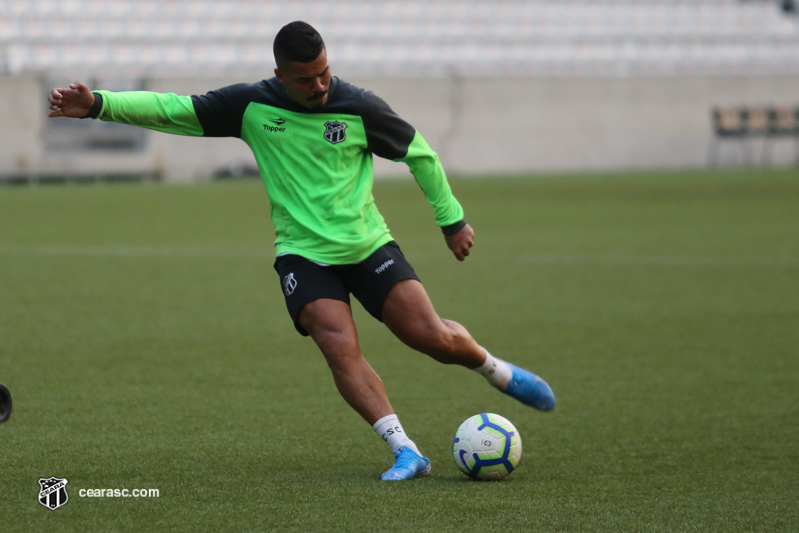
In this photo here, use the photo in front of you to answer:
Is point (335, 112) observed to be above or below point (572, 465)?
above

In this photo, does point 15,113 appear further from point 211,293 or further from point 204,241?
point 211,293

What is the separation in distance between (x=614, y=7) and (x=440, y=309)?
27527mm

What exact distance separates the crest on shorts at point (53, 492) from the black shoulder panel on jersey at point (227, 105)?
147cm

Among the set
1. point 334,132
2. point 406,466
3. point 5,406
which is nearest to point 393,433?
point 406,466

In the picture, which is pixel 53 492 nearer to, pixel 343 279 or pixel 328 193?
pixel 343 279

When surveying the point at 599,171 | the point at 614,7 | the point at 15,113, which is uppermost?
the point at 614,7

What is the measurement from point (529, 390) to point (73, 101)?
2267mm

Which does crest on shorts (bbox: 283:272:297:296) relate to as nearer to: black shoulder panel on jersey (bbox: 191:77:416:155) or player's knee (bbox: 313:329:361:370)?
player's knee (bbox: 313:329:361:370)

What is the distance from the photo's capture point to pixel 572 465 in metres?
4.33

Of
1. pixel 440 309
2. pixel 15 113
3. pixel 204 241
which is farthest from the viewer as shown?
pixel 15 113

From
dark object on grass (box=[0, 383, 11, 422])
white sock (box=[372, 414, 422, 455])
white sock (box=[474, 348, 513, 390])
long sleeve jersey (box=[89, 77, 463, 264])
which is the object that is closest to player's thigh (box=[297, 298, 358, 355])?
long sleeve jersey (box=[89, 77, 463, 264])

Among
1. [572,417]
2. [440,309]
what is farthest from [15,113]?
[572,417]

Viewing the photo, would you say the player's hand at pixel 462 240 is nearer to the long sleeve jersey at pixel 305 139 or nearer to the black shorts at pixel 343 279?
the black shorts at pixel 343 279

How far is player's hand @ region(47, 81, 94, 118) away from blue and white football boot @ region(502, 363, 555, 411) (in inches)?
81.9
